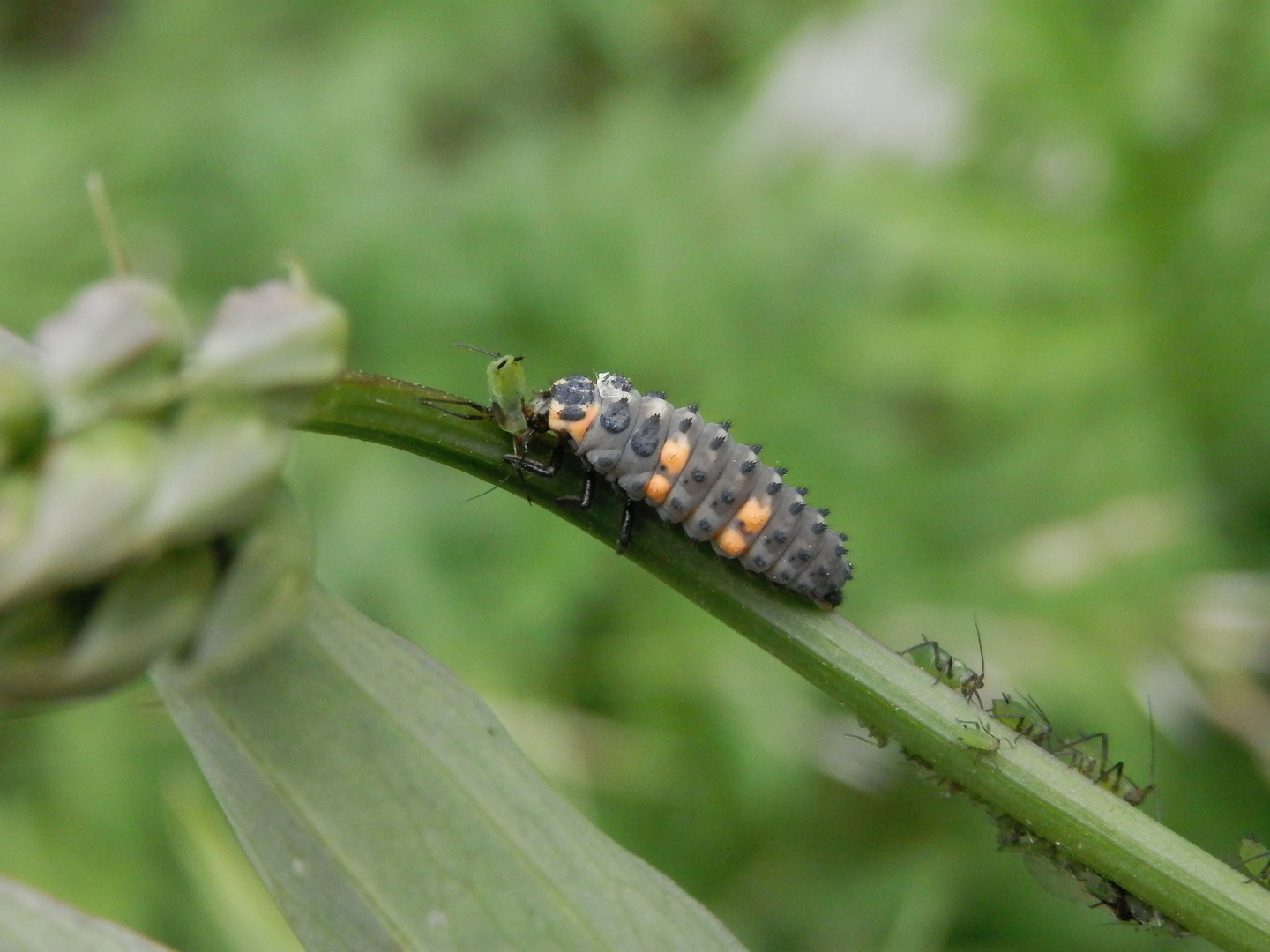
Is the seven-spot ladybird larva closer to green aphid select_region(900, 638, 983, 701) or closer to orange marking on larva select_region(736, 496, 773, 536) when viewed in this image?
orange marking on larva select_region(736, 496, 773, 536)

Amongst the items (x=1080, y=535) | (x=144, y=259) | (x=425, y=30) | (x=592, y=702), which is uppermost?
(x=425, y=30)

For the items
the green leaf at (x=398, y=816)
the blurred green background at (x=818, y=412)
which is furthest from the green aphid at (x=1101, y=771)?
the blurred green background at (x=818, y=412)

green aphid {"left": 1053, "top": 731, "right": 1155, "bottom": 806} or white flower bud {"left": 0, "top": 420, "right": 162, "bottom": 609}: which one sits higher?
green aphid {"left": 1053, "top": 731, "right": 1155, "bottom": 806}

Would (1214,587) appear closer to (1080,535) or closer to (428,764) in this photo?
(1080,535)

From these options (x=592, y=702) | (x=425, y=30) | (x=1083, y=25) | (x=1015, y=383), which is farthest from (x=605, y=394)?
(x=425, y=30)

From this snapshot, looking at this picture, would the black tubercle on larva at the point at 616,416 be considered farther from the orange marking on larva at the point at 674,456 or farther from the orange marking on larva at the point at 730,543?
the orange marking on larva at the point at 730,543

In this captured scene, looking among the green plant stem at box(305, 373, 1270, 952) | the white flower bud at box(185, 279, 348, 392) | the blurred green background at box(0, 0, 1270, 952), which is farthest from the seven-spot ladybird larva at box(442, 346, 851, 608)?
the blurred green background at box(0, 0, 1270, 952)

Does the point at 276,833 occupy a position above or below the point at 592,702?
below
